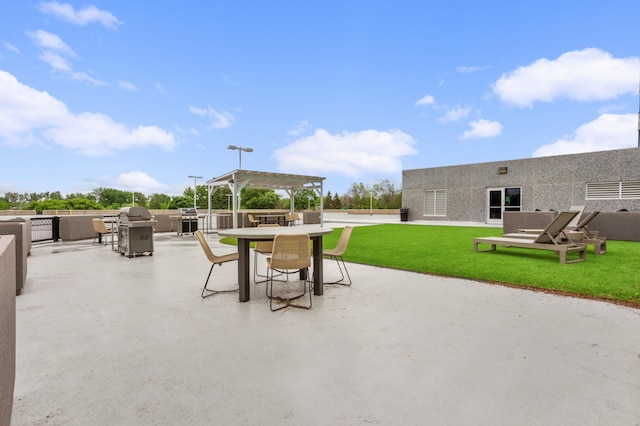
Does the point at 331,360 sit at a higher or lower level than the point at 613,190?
lower

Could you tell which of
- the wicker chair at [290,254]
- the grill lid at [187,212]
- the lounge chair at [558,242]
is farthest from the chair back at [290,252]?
the grill lid at [187,212]

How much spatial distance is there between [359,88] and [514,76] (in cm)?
1130

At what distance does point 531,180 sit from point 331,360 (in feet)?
61.1

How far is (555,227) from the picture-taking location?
6355 millimetres

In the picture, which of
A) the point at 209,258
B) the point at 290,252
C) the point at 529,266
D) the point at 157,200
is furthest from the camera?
the point at 157,200

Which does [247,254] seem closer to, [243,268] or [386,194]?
[243,268]

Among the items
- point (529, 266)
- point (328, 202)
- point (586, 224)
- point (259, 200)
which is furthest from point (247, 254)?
point (328, 202)

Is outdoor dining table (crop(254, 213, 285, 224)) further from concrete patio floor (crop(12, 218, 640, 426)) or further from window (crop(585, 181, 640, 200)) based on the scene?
window (crop(585, 181, 640, 200))

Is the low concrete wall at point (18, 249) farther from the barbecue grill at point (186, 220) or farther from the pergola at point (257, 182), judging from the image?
the barbecue grill at point (186, 220)

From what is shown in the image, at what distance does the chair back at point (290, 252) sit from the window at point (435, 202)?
1865 cm

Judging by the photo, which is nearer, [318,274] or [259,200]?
[318,274]

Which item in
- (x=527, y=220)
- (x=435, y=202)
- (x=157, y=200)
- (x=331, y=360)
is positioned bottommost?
(x=331, y=360)

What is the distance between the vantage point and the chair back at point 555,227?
6176 mm

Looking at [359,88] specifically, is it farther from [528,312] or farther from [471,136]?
[528,312]
